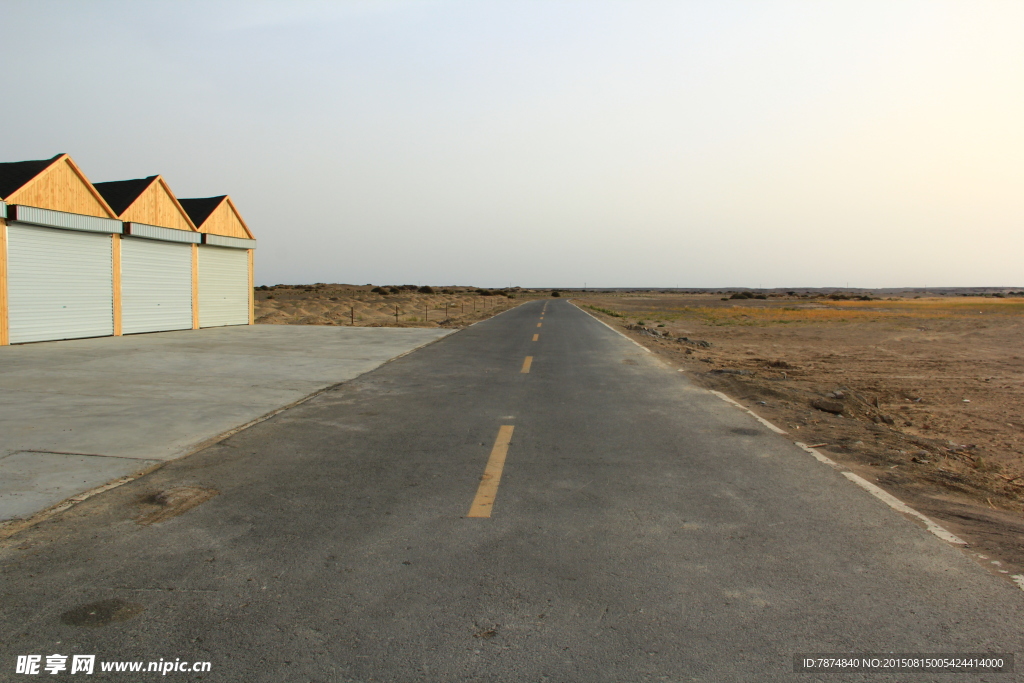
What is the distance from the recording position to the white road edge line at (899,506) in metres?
4.17

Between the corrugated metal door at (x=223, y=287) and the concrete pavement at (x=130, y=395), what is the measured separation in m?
4.94

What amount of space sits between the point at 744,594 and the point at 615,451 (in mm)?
3029

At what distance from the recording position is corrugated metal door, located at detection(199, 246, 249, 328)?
2322 cm

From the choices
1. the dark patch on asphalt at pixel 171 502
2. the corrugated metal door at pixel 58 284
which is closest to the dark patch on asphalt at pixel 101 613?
the dark patch on asphalt at pixel 171 502

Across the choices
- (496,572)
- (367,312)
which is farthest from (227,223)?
(496,572)

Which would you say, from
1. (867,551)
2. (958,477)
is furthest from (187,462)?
(958,477)

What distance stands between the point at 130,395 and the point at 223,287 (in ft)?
54.5

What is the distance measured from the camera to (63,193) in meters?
17.1

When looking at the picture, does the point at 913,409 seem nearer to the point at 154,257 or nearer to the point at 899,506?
the point at 899,506

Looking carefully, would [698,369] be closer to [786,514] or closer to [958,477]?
[958,477]

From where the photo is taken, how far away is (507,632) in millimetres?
2971

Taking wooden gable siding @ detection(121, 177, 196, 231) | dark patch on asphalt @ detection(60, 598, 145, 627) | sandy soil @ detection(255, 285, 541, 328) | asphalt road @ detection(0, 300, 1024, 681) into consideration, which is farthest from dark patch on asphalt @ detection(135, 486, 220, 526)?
sandy soil @ detection(255, 285, 541, 328)

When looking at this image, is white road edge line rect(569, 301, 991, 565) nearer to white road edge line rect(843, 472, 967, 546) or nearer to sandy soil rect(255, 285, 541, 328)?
white road edge line rect(843, 472, 967, 546)

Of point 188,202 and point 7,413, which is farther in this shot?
point 188,202
